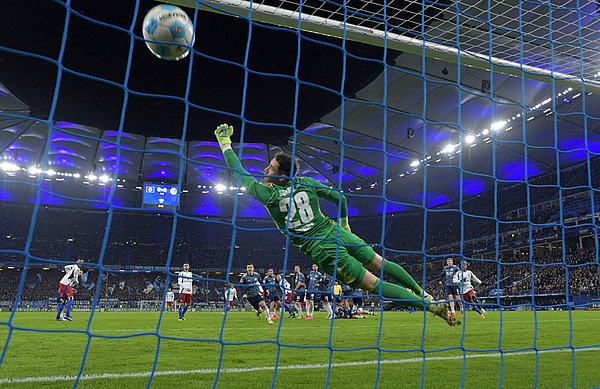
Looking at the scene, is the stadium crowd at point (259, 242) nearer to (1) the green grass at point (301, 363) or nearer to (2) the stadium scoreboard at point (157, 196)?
(2) the stadium scoreboard at point (157, 196)

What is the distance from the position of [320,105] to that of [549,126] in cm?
1203

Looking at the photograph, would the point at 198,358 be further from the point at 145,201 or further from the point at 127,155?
the point at 127,155

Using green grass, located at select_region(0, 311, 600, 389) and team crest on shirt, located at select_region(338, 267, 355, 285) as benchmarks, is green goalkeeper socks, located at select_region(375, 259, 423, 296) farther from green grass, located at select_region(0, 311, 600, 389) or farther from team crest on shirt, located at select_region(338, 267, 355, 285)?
green grass, located at select_region(0, 311, 600, 389)

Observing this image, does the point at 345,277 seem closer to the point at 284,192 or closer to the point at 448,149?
the point at 284,192

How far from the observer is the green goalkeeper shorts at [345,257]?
4191mm

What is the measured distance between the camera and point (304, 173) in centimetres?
3412

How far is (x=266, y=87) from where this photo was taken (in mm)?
19609

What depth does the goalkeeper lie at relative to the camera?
423 cm

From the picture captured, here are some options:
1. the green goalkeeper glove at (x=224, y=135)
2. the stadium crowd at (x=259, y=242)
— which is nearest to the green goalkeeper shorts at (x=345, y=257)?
the green goalkeeper glove at (x=224, y=135)

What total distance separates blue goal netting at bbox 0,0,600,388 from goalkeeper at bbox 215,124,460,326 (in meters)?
0.13

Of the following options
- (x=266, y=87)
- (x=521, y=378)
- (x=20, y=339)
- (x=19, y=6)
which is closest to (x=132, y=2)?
(x=19, y=6)

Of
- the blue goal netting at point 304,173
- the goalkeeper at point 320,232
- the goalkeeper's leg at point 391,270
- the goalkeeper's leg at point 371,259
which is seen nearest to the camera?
the blue goal netting at point 304,173

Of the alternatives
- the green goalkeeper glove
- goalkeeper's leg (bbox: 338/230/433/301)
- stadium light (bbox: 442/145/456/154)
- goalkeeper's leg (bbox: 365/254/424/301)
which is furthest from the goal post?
stadium light (bbox: 442/145/456/154)

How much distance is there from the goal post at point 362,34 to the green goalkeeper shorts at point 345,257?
6.05 feet
